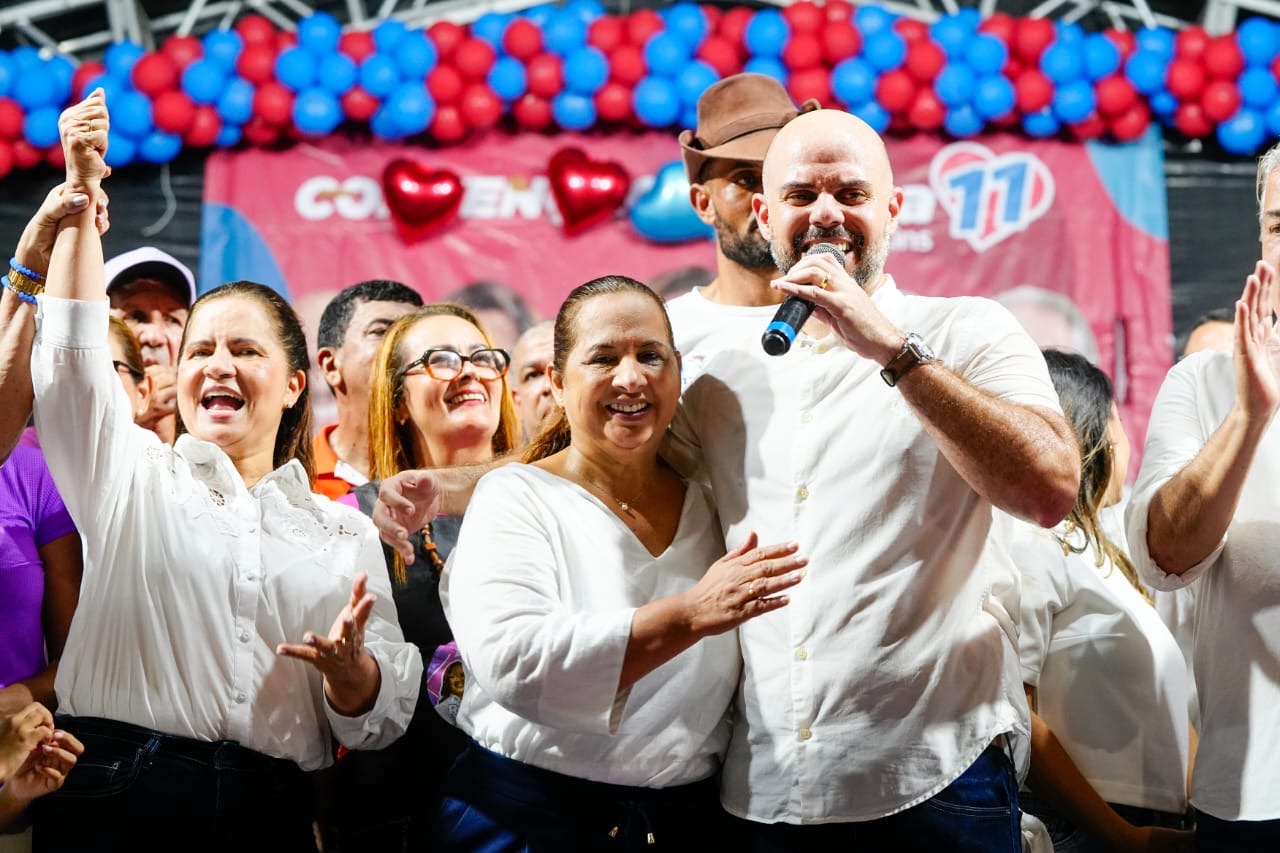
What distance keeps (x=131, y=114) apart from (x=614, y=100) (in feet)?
6.83

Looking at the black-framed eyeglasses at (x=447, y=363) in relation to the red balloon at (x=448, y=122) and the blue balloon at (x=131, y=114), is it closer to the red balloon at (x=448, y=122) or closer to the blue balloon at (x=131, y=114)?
the red balloon at (x=448, y=122)

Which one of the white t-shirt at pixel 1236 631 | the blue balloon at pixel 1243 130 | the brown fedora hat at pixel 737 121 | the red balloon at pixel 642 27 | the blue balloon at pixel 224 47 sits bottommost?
the white t-shirt at pixel 1236 631

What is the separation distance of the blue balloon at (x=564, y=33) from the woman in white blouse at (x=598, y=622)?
12.1 ft

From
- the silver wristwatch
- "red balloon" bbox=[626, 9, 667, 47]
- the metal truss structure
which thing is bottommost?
the silver wristwatch

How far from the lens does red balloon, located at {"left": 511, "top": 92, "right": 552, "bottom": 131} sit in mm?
5840

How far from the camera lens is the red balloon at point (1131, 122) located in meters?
5.82

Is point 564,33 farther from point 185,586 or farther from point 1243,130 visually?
point 185,586

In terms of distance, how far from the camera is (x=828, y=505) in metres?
2.06

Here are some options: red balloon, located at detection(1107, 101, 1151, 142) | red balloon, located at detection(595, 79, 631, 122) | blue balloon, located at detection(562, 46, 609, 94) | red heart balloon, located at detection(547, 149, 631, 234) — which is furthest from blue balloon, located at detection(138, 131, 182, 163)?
red balloon, located at detection(1107, 101, 1151, 142)

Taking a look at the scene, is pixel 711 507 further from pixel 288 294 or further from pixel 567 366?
pixel 288 294

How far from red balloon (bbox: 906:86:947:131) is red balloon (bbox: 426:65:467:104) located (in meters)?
2.01

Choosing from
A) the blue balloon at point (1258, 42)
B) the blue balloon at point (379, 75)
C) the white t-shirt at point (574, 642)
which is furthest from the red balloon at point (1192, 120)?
the white t-shirt at point (574, 642)

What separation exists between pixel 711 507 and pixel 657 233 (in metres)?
3.62

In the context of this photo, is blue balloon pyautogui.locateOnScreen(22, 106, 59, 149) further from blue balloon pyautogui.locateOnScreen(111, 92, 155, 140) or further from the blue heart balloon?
the blue heart balloon
